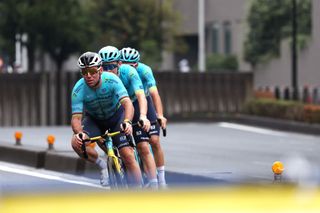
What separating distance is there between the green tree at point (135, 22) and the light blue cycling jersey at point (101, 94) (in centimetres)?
4573

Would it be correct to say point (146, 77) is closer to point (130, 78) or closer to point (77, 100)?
point (130, 78)

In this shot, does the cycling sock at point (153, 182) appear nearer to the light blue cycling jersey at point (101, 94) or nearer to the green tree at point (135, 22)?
the light blue cycling jersey at point (101, 94)

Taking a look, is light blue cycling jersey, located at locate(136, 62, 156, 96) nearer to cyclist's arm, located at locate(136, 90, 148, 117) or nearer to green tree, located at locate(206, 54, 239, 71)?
cyclist's arm, located at locate(136, 90, 148, 117)

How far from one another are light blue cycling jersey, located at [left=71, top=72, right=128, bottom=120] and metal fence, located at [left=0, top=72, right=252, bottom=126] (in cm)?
2064

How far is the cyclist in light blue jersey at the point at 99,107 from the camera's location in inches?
384

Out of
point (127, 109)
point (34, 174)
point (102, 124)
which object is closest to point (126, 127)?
point (127, 109)

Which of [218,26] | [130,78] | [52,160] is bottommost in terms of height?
[52,160]

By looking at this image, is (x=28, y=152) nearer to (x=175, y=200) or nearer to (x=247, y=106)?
(x=175, y=200)

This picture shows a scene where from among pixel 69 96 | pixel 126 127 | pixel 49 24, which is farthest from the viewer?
pixel 49 24

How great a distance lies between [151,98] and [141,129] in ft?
2.86

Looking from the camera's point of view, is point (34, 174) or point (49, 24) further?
point (49, 24)

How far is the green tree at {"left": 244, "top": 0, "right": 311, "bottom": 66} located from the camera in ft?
165

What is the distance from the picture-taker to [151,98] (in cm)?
1164

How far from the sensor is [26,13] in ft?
170
